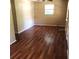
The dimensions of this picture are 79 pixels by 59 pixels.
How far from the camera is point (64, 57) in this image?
134 inches

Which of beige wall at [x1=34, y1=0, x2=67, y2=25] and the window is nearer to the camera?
beige wall at [x1=34, y1=0, x2=67, y2=25]

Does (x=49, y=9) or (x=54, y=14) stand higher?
(x=49, y=9)

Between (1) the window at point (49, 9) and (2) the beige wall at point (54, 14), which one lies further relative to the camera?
(1) the window at point (49, 9)

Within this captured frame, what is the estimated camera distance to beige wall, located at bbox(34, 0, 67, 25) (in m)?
9.05

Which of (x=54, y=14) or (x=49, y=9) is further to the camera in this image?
(x=49, y=9)

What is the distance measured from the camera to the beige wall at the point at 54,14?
9.05 meters

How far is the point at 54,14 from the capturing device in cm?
923
